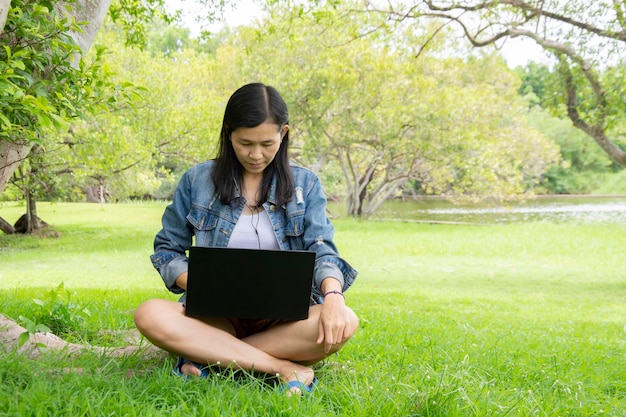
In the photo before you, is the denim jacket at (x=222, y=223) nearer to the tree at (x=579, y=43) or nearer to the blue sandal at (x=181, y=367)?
the blue sandal at (x=181, y=367)

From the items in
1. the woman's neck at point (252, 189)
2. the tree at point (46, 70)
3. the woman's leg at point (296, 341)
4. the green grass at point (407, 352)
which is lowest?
the green grass at point (407, 352)

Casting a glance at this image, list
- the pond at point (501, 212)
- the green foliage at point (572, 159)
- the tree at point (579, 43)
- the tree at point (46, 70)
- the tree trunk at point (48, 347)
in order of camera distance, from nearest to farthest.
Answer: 1. the tree at point (46, 70)
2. the tree trunk at point (48, 347)
3. the tree at point (579, 43)
4. the pond at point (501, 212)
5. the green foliage at point (572, 159)

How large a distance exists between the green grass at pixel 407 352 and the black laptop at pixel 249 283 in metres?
0.26

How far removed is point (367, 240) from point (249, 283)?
39.0 ft

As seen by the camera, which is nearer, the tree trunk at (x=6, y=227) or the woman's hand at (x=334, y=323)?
the woman's hand at (x=334, y=323)

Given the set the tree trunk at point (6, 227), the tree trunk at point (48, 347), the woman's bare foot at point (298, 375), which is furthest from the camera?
the tree trunk at point (6, 227)

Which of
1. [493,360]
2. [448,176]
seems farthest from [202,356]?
[448,176]

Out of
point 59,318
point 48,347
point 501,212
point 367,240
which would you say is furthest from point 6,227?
point 501,212

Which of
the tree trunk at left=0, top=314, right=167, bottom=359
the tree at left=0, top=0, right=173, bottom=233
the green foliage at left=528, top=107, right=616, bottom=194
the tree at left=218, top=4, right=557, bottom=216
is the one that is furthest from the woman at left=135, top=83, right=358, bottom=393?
the green foliage at left=528, top=107, right=616, bottom=194

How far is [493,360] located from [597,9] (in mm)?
5637

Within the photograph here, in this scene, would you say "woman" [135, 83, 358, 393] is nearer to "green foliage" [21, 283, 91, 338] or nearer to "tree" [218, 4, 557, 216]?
"green foliage" [21, 283, 91, 338]

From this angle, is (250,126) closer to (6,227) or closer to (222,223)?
(222,223)

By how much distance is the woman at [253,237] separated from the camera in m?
2.29

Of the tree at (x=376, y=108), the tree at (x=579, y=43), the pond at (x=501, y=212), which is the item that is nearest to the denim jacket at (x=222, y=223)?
the tree at (x=579, y=43)
